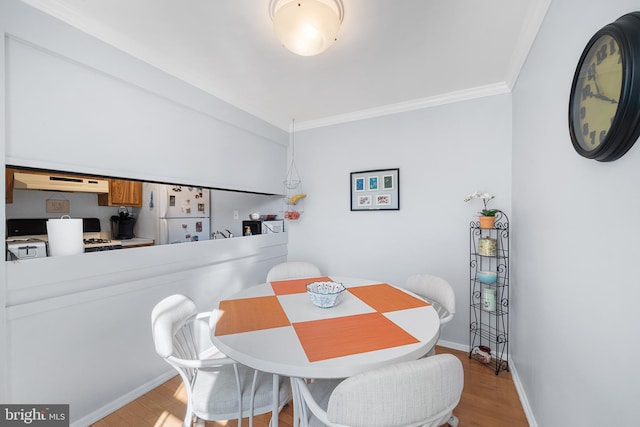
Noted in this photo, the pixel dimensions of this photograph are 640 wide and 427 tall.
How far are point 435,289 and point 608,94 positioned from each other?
1493mm

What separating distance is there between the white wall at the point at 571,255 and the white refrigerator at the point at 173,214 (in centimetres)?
314

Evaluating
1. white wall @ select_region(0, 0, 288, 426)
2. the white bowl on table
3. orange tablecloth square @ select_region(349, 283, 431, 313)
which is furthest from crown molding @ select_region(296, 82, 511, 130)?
the white bowl on table

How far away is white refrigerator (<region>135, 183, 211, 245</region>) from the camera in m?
3.20

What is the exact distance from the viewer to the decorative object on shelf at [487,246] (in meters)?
2.21

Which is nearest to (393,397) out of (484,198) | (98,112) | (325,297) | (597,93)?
(325,297)

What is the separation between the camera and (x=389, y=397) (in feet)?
2.63

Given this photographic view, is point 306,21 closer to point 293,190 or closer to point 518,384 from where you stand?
point 293,190

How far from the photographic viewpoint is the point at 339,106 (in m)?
2.90

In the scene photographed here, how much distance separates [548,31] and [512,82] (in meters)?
0.90

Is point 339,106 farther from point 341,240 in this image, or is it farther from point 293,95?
point 341,240

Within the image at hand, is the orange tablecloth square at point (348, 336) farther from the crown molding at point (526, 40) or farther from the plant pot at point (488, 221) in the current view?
the crown molding at point (526, 40)

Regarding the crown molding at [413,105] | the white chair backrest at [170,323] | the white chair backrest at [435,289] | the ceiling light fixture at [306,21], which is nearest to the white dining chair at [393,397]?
the white chair backrest at [170,323]

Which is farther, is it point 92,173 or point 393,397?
point 92,173

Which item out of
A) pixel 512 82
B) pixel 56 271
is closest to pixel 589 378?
pixel 512 82
